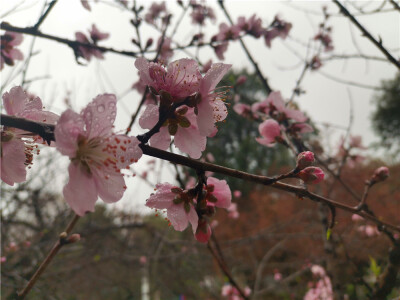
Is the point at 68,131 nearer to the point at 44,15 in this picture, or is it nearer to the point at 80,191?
the point at 80,191

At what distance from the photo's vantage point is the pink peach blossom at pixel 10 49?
159 centimetres

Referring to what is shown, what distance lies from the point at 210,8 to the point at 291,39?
90cm

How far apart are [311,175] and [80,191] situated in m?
0.51

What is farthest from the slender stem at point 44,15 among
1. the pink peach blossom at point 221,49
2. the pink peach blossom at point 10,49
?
the pink peach blossom at point 221,49

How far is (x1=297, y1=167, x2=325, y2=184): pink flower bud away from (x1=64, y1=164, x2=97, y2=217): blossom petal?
18.5 inches

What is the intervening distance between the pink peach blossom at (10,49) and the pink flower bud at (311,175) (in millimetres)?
1668

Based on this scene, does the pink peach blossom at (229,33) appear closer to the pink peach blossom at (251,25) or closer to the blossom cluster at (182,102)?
the pink peach blossom at (251,25)

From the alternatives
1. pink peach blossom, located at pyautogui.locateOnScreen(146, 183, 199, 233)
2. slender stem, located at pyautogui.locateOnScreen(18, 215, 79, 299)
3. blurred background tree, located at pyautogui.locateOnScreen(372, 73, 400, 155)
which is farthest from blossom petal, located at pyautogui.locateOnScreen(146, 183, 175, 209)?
blurred background tree, located at pyautogui.locateOnScreen(372, 73, 400, 155)

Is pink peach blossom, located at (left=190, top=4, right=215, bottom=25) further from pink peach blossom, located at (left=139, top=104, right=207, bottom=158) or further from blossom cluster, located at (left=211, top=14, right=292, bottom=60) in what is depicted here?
pink peach blossom, located at (left=139, top=104, right=207, bottom=158)

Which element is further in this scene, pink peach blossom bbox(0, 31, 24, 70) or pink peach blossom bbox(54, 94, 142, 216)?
pink peach blossom bbox(0, 31, 24, 70)

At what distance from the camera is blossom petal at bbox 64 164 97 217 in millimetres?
582

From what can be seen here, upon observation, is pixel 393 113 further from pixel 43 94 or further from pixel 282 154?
pixel 43 94

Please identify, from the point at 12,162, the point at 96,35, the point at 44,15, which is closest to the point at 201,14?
the point at 96,35

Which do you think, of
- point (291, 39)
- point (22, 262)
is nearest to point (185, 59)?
point (291, 39)
